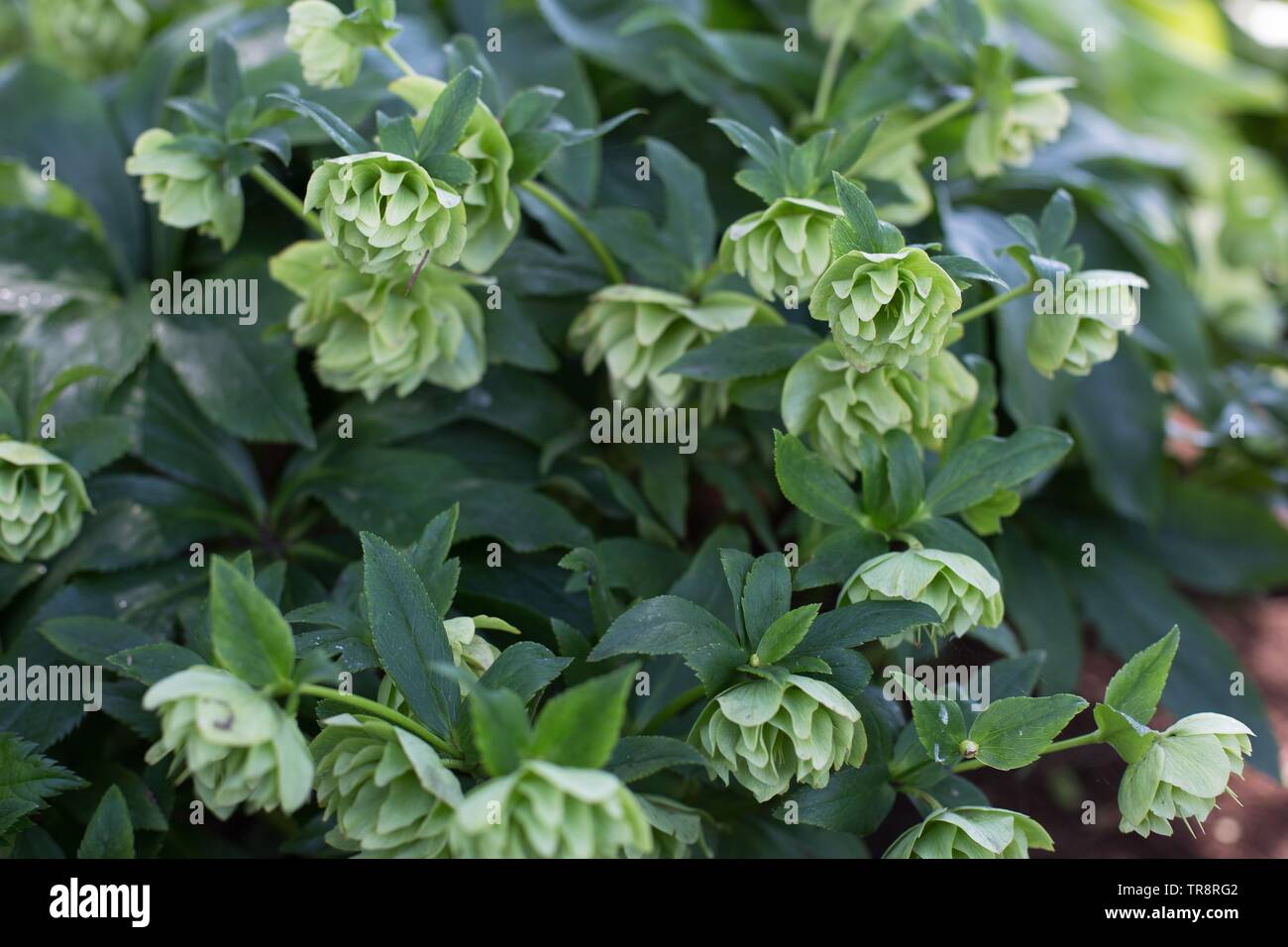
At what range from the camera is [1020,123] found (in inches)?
36.2

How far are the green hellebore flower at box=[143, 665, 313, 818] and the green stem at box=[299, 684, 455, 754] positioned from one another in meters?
0.02

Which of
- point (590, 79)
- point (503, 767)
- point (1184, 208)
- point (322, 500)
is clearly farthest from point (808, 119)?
point (1184, 208)

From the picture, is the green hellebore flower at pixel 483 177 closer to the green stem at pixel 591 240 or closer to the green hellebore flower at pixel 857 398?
the green stem at pixel 591 240

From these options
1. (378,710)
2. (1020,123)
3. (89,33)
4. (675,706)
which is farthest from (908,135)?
(89,33)

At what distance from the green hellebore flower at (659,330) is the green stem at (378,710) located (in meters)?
0.31

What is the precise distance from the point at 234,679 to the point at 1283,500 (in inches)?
46.7

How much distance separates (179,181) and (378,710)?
44 cm

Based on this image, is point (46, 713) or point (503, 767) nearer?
point (503, 767)

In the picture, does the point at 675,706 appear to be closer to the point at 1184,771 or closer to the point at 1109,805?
the point at 1184,771

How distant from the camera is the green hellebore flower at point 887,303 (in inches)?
24.7

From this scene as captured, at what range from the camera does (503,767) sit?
1.73 ft

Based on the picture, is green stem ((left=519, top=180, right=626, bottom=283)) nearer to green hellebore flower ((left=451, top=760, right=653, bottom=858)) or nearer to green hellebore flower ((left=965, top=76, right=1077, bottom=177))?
green hellebore flower ((left=965, top=76, right=1077, bottom=177))

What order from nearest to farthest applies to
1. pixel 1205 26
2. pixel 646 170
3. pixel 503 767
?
pixel 503 767 → pixel 646 170 → pixel 1205 26
